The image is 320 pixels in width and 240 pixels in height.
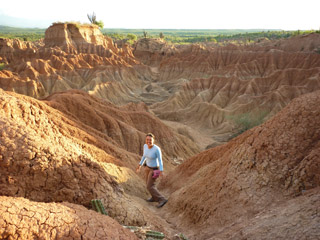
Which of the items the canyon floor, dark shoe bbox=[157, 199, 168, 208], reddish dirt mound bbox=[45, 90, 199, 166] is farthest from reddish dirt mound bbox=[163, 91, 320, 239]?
reddish dirt mound bbox=[45, 90, 199, 166]

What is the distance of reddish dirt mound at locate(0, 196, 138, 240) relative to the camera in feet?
11.7

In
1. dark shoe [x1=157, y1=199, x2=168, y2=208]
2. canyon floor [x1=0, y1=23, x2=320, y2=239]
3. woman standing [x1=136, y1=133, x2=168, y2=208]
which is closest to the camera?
canyon floor [x1=0, y1=23, x2=320, y2=239]

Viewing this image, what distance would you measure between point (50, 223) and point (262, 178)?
4764 mm

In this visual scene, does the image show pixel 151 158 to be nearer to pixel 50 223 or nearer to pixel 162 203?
pixel 162 203

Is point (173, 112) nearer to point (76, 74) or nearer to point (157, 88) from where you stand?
point (157, 88)

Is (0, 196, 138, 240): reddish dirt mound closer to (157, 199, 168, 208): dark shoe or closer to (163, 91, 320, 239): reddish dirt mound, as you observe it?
(163, 91, 320, 239): reddish dirt mound

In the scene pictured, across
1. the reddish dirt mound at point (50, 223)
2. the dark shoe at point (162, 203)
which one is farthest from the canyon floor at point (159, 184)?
the dark shoe at point (162, 203)

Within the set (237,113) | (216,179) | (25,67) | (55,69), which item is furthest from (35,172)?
(55,69)

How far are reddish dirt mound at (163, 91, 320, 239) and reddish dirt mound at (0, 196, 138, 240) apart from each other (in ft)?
8.63

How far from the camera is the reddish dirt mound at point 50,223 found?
3580 mm

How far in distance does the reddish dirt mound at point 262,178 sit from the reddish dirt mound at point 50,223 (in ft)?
8.63

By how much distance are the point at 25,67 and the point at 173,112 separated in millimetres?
24165

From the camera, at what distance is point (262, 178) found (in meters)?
6.33

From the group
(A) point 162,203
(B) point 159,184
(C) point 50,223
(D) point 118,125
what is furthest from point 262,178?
(D) point 118,125
